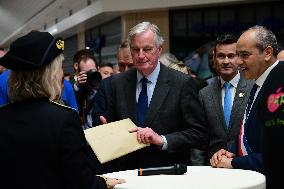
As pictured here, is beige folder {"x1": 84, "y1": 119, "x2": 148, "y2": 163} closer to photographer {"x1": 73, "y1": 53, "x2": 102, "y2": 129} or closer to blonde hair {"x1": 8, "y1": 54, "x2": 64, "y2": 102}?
blonde hair {"x1": 8, "y1": 54, "x2": 64, "y2": 102}

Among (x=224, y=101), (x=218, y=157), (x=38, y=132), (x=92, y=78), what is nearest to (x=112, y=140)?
(x=218, y=157)

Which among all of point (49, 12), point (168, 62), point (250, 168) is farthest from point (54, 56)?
point (49, 12)

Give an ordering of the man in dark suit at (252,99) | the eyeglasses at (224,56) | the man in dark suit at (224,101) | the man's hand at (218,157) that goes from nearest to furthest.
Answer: the man in dark suit at (252,99) < the man's hand at (218,157) < the man in dark suit at (224,101) < the eyeglasses at (224,56)

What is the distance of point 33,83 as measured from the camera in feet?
6.49

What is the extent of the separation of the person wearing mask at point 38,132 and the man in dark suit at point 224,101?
1.50 metres

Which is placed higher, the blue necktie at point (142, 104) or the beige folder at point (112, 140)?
the blue necktie at point (142, 104)

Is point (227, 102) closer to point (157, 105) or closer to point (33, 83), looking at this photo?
point (157, 105)

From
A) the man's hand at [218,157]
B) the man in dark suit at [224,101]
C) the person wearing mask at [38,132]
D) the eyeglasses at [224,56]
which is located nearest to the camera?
the person wearing mask at [38,132]

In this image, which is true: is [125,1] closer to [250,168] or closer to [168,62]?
[168,62]

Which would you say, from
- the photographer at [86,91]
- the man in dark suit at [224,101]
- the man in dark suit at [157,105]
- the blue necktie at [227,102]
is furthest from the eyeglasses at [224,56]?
the photographer at [86,91]

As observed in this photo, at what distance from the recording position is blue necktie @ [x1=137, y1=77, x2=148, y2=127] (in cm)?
296

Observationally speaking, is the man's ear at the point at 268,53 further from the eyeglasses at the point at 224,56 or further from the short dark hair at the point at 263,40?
the eyeglasses at the point at 224,56

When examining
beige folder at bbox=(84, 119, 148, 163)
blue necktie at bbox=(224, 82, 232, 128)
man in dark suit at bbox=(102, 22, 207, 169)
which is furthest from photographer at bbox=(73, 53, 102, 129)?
beige folder at bbox=(84, 119, 148, 163)

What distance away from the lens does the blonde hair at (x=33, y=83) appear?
1.98 m
